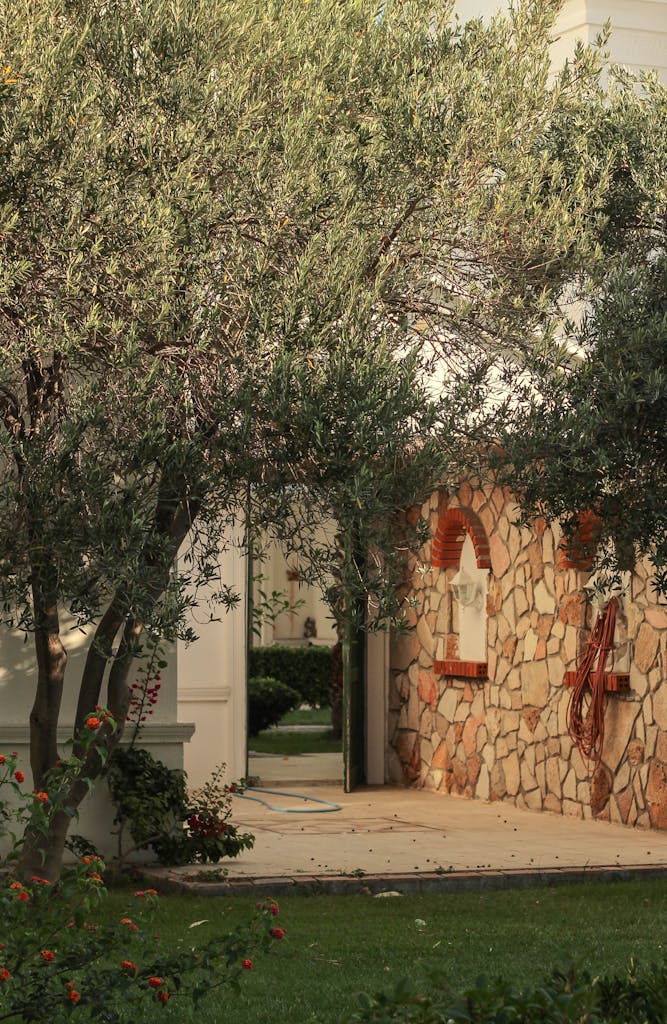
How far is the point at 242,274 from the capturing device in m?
5.81

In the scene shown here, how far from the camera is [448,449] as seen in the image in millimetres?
6129

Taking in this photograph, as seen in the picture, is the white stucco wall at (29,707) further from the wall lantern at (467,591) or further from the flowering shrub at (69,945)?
the wall lantern at (467,591)

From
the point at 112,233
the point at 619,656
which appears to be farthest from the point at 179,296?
the point at 619,656

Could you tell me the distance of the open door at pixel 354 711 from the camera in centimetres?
1362

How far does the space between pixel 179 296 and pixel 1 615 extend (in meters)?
3.42

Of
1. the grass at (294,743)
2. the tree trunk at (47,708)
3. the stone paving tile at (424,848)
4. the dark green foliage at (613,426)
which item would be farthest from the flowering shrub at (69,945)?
the grass at (294,743)

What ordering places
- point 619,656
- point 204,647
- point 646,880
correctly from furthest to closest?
point 204,647 → point 619,656 → point 646,880

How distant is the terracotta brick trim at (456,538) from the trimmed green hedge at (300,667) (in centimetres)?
894

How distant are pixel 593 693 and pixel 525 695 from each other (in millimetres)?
1219

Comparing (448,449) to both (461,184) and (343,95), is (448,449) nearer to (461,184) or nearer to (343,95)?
(461,184)

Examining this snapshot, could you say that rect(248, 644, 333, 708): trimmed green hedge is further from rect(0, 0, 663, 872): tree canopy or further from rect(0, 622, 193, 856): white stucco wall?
rect(0, 0, 663, 872): tree canopy

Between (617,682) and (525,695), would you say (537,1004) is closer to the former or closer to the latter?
(617,682)

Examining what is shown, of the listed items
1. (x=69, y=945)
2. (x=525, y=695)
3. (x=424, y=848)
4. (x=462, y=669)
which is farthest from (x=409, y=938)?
(x=462, y=669)

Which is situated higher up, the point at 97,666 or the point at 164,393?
the point at 164,393
